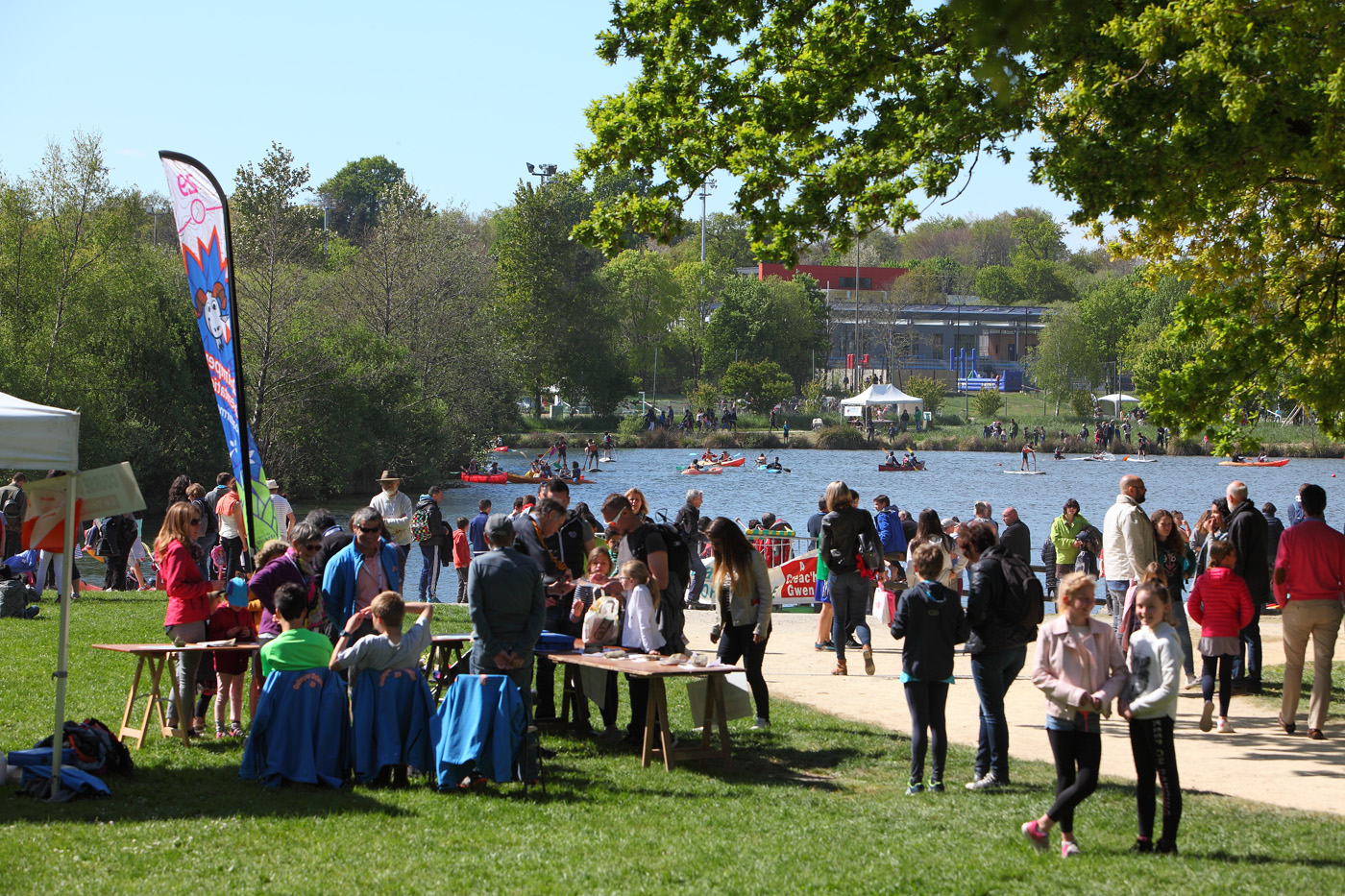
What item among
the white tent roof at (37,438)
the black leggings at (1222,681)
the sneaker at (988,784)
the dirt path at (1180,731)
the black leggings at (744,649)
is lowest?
the dirt path at (1180,731)

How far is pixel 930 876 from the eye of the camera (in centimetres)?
588

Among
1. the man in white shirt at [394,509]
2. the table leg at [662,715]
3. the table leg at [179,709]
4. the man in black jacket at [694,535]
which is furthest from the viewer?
the man in black jacket at [694,535]

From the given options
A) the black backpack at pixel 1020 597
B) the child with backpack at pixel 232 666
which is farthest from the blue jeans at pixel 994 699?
the child with backpack at pixel 232 666

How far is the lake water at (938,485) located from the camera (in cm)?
4956

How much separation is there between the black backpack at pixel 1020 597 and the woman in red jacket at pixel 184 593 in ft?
17.8

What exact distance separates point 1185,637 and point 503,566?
7.43 metres

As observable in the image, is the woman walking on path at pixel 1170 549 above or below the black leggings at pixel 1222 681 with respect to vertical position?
above

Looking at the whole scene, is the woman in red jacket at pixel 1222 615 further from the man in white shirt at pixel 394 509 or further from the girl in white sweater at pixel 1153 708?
the man in white shirt at pixel 394 509

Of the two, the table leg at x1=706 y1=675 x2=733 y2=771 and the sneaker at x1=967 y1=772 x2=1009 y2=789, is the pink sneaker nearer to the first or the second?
the sneaker at x1=967 y1=772 x2=1009 y2=789

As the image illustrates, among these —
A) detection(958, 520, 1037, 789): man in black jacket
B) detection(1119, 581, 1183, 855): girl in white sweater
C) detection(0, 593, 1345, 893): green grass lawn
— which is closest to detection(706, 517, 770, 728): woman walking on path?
detection(0, 593, 1345, 893): green grass lawn

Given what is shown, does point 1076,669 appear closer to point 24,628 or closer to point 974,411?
point 24,628

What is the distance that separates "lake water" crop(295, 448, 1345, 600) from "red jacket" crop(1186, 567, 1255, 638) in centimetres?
3123

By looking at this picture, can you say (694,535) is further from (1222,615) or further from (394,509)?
(1222,615)

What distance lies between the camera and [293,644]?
7406mm
